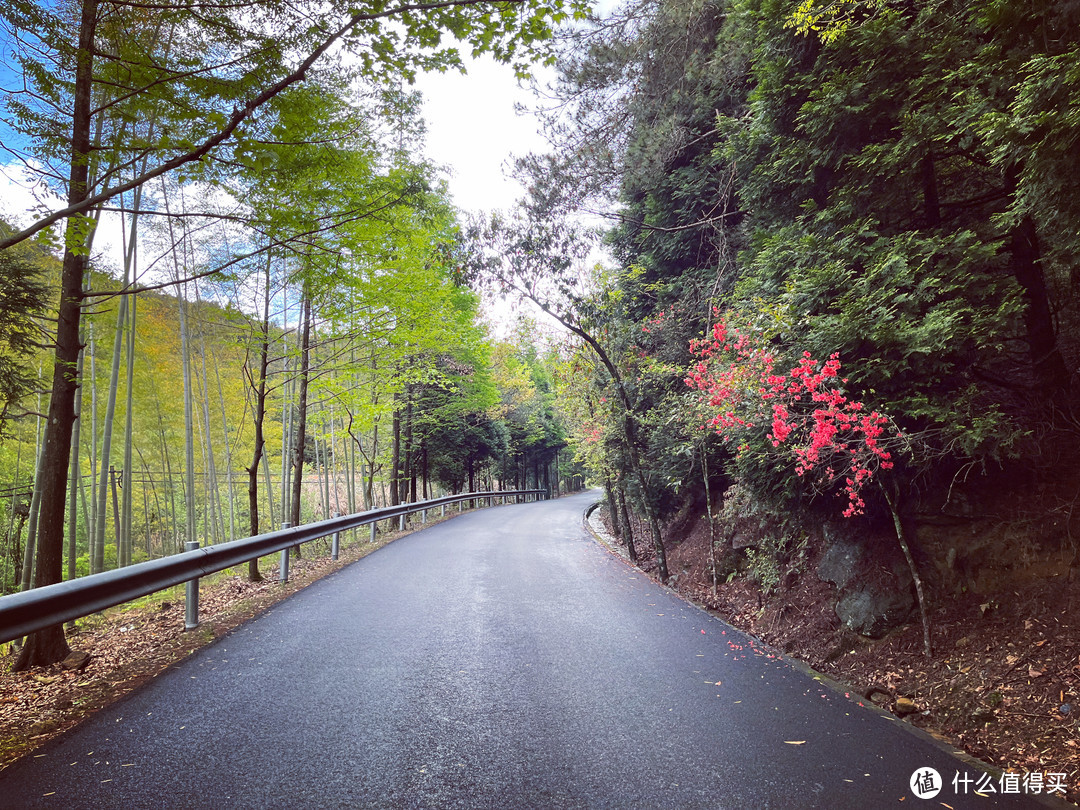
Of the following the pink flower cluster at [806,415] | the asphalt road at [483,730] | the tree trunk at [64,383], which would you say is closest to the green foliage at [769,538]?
the pink flower cluster at [806,415]

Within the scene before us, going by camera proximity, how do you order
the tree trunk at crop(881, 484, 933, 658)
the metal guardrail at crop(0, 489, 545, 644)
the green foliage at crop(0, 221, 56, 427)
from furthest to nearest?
the green foliage at crop(0, 221, 56, 427) → the tree trunk at crop(881, 484, 933, 658) → the metal guardrail at crop(0, 489, 545, 644)

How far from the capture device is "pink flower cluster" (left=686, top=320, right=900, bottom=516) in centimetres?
397

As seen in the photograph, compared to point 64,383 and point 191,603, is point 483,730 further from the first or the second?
point 64,383

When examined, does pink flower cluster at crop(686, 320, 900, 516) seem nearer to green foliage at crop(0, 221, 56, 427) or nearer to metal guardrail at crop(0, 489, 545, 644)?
metal guardrail at crop(0, 489, 545, 644)

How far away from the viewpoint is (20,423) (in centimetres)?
1331

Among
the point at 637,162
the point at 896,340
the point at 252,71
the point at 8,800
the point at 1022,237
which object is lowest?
the point at 8,800

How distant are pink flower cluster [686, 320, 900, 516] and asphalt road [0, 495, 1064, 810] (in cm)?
168

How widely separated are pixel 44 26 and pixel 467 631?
556 centimetres

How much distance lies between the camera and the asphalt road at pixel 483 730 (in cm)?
219

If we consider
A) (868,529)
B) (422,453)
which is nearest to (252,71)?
(868,529)

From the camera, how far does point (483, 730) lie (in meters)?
2.75

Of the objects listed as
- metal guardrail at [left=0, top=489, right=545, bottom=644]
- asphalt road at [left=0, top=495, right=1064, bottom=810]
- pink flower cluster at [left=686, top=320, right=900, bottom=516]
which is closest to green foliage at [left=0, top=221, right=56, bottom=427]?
metal guardrail at [left=0, top=489, right=545, bottom=644]

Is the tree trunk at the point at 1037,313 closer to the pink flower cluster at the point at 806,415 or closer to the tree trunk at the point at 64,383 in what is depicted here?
the pink flower cluster at the point at 806,415

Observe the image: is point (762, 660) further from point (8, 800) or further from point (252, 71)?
point (252, 71)
